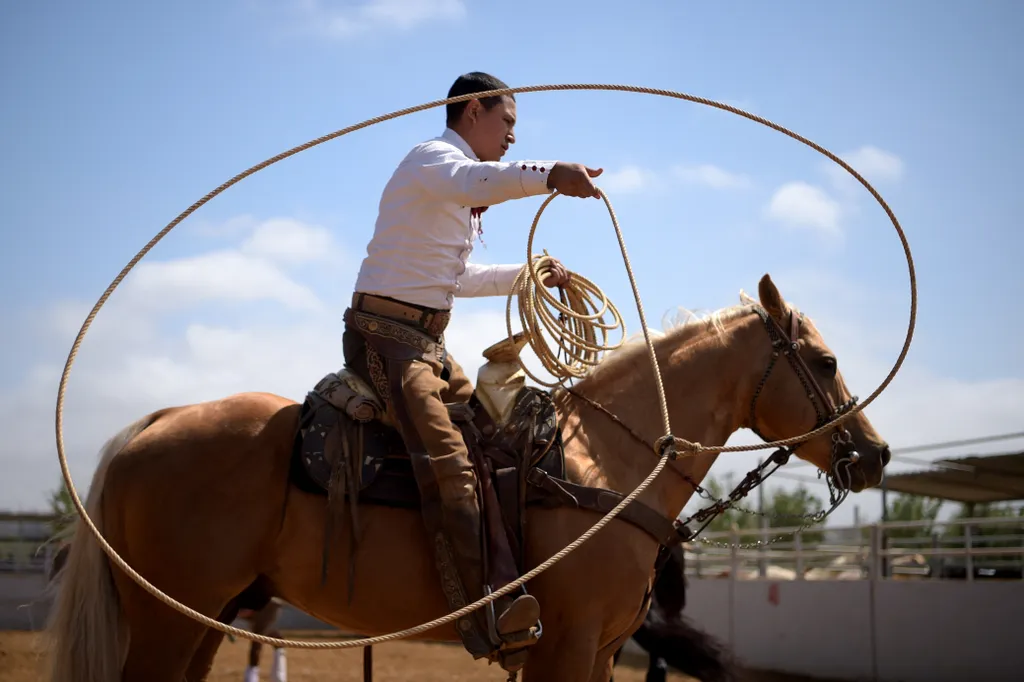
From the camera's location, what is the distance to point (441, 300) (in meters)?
4.62

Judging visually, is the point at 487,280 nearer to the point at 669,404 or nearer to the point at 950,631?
the point at 669,404

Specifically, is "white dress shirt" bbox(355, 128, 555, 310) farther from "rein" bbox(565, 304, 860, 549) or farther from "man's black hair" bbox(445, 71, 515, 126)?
"rein" bbox(565, 304, 860, 549)

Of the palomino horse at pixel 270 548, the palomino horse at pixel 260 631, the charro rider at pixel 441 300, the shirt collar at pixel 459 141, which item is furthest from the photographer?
the palomino horse at pixel 260 631

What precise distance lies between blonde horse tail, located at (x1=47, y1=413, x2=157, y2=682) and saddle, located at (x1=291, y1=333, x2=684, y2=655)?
3.20 feet

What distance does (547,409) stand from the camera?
4.61 m

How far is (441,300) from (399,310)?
8.8 inches

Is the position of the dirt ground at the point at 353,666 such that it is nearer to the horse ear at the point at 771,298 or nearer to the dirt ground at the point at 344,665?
the dirt ground at the point at 344,665

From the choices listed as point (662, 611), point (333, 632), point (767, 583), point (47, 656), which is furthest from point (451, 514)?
point (333, 632)

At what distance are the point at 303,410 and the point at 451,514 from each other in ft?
3.11

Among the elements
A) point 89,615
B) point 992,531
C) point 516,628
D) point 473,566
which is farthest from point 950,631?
point 992,531

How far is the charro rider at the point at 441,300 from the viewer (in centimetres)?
412

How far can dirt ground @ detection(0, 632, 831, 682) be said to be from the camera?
38.7 ft

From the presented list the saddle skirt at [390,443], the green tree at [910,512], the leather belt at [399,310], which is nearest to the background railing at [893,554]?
the saddle skirt at [390,443]

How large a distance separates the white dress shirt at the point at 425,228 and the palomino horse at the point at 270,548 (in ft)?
2.67
